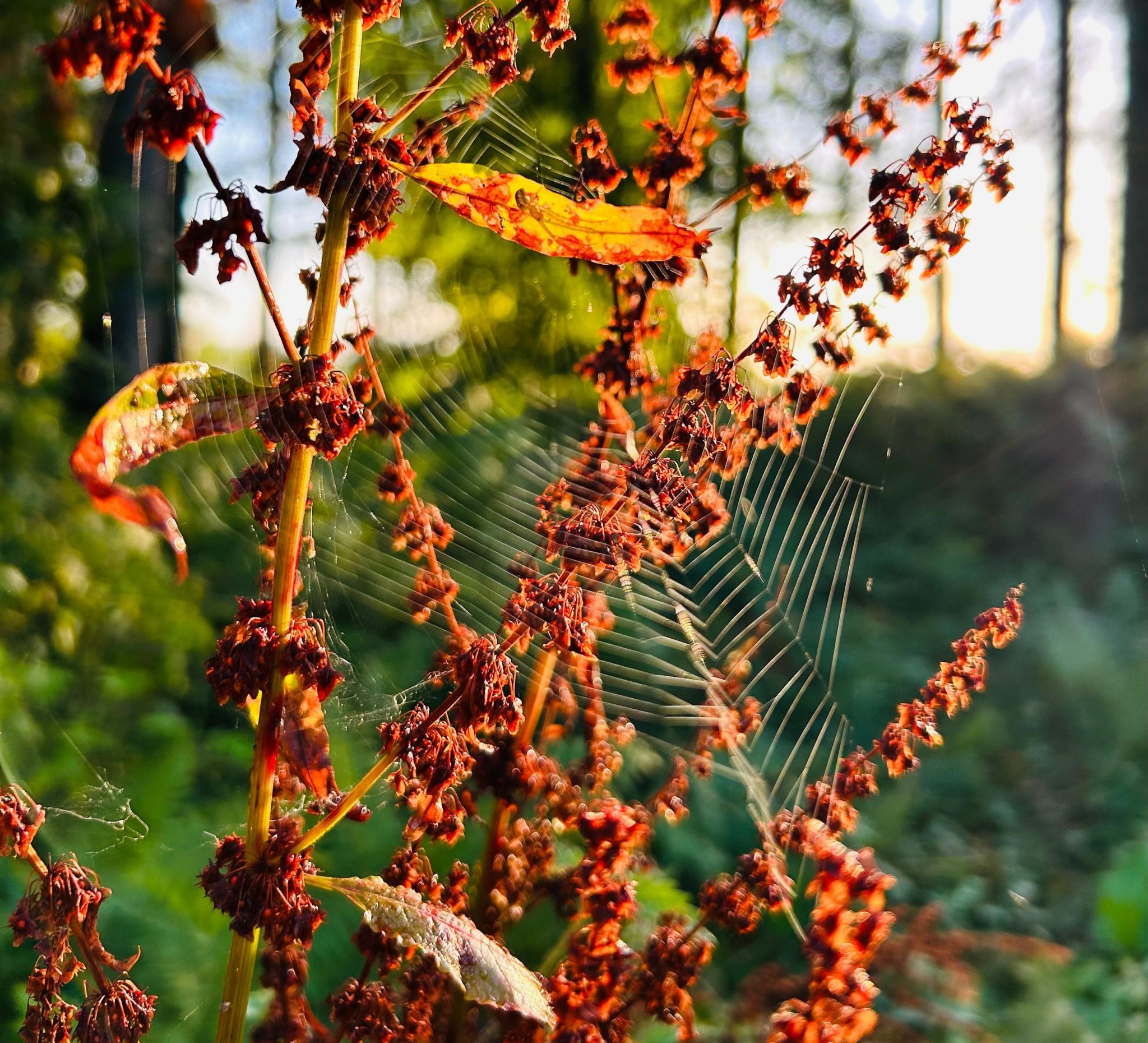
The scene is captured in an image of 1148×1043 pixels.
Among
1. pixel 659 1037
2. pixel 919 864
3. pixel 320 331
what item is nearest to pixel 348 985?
pixel 320 331

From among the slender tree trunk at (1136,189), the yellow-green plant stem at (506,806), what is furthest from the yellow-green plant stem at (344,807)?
the slender tree trunk at (1136,189)

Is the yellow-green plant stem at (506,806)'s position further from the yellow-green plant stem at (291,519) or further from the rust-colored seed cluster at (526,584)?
the yellow-green plant stem at (291,519)

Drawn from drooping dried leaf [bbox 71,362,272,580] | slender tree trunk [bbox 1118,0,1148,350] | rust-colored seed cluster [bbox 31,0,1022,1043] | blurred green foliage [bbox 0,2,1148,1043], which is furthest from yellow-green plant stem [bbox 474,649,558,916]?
slender tree trunk [bbox 1118,0,1148,350]

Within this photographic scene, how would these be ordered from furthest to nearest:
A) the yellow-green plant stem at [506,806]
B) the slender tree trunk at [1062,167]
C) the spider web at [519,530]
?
the slender tree trunk at [1062,167] < the spider web at [519,530] < the yellow-green plant stem at [506,806]

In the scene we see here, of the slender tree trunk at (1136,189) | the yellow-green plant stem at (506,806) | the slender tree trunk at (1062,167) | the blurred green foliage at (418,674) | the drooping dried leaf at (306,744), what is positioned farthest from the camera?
the slender tree trunk at (1062,167)

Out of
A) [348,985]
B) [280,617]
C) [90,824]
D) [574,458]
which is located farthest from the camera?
[574,458]

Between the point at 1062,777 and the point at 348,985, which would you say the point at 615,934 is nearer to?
the point at 348,985
